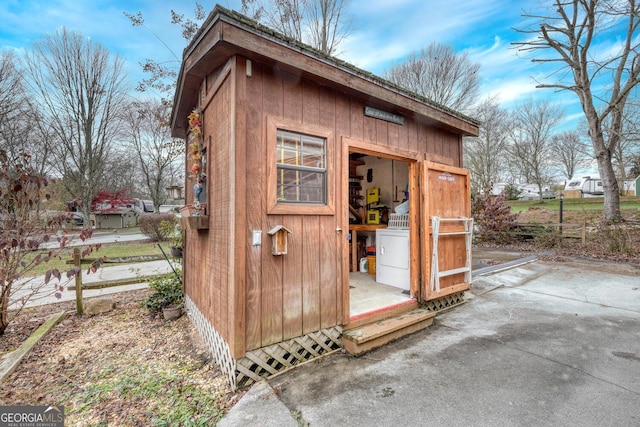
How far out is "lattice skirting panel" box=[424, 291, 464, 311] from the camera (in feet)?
12.2

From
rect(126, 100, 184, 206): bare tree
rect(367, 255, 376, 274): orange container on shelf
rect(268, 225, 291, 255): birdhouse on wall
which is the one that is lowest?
rect(367, 255, 376, 274): orange container on shelf

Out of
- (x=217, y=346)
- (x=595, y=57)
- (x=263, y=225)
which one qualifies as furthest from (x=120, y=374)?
(x=595, y=57)

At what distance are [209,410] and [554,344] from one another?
329 cm

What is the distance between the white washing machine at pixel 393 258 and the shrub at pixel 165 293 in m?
3.28

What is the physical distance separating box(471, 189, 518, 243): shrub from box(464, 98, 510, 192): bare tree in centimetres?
639

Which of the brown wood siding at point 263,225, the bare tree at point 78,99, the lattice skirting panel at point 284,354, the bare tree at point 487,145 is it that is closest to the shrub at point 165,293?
the brown wood siding at point 263,225

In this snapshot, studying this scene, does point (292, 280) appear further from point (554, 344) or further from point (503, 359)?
point (554, 344)

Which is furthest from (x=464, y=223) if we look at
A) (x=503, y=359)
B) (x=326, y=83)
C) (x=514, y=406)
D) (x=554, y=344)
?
(x=326, y=83)

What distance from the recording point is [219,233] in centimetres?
259

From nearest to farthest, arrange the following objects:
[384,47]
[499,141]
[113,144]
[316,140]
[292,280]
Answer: [292,280] < [316,140] < [384,47] < [113,144] < [499,141]

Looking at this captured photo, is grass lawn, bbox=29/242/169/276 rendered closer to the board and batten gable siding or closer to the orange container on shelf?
the board and batten gable siding
